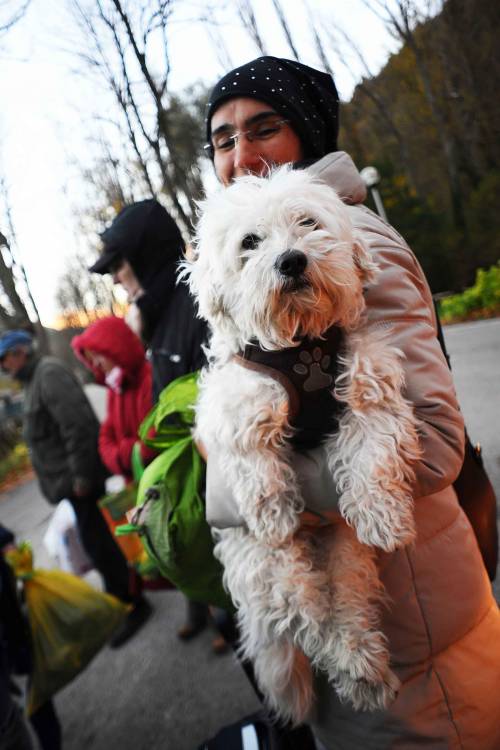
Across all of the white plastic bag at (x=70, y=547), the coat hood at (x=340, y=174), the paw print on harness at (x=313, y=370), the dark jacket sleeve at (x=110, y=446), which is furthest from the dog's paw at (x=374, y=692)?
the white plastic bag at (x=70, y=547)

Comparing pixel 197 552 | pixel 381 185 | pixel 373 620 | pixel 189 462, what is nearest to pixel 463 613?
pixel 373 620

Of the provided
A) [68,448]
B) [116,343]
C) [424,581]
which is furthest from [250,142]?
[68,448]

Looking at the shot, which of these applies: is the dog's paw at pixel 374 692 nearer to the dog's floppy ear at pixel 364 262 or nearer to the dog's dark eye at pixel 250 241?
the dog's floppy ear at pixel 364 262

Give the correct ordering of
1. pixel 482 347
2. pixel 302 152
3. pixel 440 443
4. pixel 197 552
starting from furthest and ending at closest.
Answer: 1. pixel 482 347
2. pixel 302 152
3. pixel 197 552
4. pixel 440 443

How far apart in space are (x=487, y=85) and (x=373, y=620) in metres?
19.0

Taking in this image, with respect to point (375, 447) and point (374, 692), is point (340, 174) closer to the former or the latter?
point (375, 447)

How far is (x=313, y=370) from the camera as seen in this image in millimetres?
1479

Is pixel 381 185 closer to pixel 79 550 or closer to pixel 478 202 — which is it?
pixel 478 202

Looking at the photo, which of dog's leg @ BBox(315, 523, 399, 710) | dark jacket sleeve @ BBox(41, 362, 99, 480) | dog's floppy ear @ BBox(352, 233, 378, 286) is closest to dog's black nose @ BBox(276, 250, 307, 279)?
dog's floppy ear @ BBox(352, 233, 378, 286)

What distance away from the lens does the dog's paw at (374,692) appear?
1359mm

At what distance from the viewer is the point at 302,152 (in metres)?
1.82

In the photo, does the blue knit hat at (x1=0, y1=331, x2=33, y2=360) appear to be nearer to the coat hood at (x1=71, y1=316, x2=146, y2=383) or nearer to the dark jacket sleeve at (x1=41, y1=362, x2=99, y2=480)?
the dark jacket sleeve at (x1=41, y1=362, x2=99, y2=480)

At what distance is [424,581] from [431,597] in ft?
0.15

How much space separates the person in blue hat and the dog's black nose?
2.97 metres
